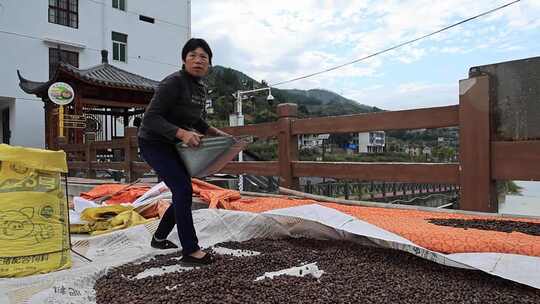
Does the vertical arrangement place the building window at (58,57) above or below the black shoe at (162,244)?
above

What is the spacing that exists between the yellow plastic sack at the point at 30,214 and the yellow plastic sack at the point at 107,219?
0.76m

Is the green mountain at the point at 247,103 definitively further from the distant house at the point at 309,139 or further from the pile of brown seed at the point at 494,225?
the pile of brown seed at the point at 494,225

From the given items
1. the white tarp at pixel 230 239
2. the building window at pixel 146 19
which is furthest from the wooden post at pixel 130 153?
the building window at pixel 146 19

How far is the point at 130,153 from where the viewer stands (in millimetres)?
6566

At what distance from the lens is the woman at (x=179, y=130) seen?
2101mm

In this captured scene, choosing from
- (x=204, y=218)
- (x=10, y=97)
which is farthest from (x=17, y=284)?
(x=10, y=97)

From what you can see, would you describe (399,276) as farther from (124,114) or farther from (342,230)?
(124,114)

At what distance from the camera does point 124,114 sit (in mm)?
14070

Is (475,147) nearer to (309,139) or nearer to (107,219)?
(107,219)

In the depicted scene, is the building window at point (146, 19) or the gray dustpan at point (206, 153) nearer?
the gray dustpan at point (206, 153)

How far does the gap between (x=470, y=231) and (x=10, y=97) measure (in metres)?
16.7

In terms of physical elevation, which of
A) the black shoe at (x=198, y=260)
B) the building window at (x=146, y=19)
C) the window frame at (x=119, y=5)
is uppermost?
the window frame at (x=119, y=5)

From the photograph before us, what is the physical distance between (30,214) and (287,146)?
2727 millimetres

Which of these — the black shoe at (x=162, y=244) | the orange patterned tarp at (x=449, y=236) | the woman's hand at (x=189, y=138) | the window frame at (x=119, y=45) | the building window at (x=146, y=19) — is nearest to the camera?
the orange patterned tarp at (x=449, y=236)
